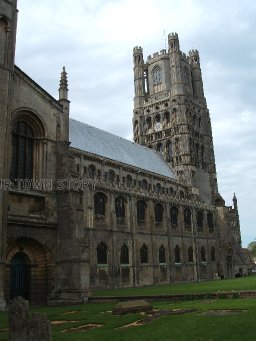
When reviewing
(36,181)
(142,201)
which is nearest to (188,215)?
(142,201)

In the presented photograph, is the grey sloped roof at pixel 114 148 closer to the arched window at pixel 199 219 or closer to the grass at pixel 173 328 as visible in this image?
the arched window at pixel 199 219

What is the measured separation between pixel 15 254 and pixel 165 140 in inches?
2254

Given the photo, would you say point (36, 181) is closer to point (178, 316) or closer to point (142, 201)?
point (178, 316)

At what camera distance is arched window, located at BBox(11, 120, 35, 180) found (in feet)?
79.5

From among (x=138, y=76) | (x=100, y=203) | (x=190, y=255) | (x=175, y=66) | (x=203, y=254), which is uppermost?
(x=138, y=76)

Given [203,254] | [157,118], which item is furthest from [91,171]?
[157,118]

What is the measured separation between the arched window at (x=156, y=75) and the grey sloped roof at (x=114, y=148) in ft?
57.6

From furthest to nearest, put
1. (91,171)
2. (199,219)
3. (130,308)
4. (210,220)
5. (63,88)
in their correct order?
(210,220) → (199,219) → (91,171) → (63,88) → (130,308)

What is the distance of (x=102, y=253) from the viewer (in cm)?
4441

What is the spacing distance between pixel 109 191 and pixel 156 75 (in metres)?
45.3

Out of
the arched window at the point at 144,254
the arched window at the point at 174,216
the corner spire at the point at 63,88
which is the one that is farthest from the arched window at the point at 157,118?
the corner spire at the point at 63,88

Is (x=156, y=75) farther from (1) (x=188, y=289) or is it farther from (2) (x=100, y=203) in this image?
(1) (x=188, y=289)

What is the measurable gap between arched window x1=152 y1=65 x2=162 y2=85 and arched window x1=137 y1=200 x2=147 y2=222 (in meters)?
39.6

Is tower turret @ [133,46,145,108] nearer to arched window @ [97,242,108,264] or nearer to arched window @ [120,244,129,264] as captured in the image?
arched window @ [120,244,129,264]
